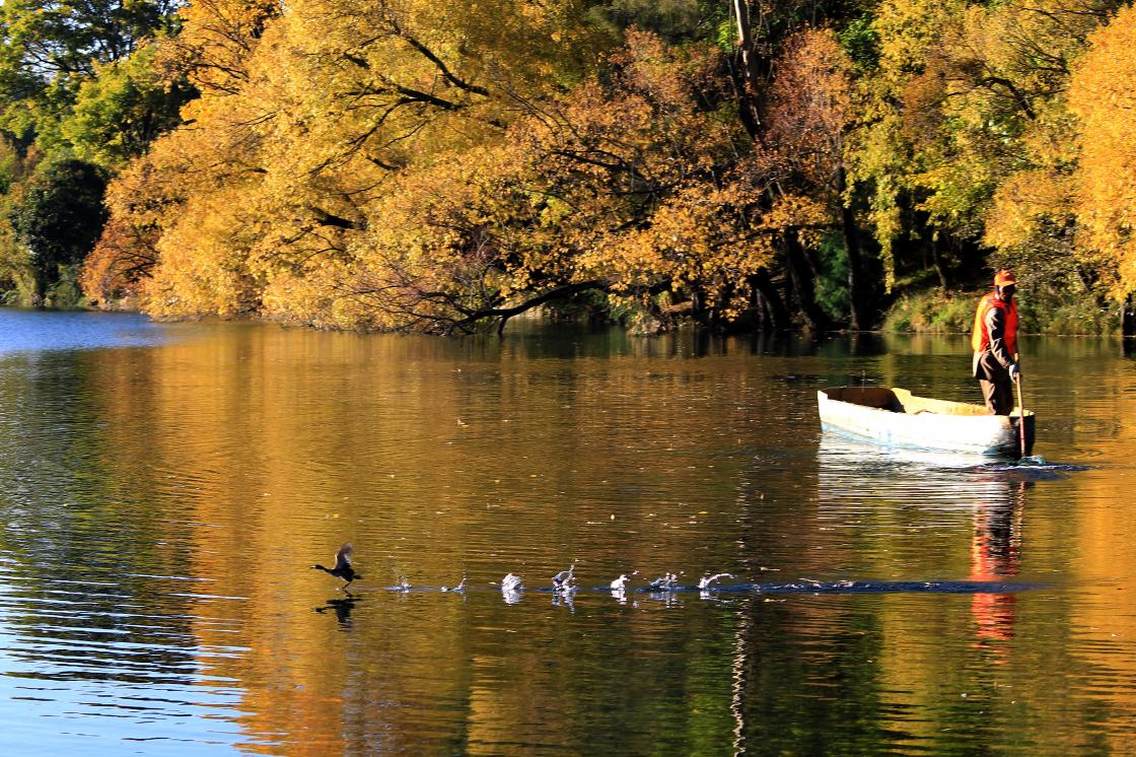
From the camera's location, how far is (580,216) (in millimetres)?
50094

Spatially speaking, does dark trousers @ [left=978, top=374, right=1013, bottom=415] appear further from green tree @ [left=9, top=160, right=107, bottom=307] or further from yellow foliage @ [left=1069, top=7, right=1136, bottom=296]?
green tree @ [left=9, top=160, right=107, bottom=307]

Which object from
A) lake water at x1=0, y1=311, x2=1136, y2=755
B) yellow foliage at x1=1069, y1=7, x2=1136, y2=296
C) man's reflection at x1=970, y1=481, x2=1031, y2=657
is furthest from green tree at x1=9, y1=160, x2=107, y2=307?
man's reflection at x1=970, y1=481, x2=1031, y2=657

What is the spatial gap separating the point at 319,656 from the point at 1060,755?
541 cm

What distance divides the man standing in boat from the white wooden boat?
0.48 m

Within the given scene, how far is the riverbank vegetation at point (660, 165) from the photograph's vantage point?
48312 millimetres

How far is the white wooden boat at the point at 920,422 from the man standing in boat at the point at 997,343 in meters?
0.48

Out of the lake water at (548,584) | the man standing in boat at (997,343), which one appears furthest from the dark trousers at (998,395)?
the lake water at (548,584)

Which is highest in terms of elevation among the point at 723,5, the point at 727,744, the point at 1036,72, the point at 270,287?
the point at 723,5

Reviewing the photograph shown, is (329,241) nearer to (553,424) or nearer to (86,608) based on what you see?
(553,424)

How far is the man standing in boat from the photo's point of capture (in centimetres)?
2472

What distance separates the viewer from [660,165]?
50.0 meters

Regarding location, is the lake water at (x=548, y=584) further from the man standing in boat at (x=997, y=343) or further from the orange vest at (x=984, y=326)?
the orange vest at (x=984, y=326)

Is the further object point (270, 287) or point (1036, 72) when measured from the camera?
point (270, 287)

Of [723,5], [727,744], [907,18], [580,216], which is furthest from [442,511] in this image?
[723,5]
